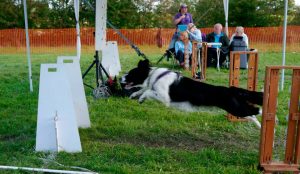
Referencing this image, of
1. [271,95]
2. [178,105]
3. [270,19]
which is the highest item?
[270,19]

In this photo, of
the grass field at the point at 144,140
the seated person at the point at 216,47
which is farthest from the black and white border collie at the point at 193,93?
the seated person at the point at 216,47

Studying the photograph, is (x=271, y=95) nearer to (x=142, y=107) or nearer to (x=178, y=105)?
(x=178, y=105)

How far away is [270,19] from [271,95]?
3100 centimetres

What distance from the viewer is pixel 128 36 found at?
26.8 metres

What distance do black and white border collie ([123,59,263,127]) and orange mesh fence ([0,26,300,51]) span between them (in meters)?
19.8

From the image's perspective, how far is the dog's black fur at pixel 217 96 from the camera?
14.5 ft

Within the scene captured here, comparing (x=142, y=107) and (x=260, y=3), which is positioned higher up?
(x=260, y=3)

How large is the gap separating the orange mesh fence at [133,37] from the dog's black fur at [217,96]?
20142mm

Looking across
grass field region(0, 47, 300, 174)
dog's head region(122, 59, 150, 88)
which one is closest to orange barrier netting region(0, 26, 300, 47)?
grass field region(0, 47, 300, 174)

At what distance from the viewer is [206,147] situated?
4574 millimetres

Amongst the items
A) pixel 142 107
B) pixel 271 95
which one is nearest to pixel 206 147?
pixel 271 95

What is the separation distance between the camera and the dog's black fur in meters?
4.42

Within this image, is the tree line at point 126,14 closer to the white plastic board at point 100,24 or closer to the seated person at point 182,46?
the seated person at point 182,46

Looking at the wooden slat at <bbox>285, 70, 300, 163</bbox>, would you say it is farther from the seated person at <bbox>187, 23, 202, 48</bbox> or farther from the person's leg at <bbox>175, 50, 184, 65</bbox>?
the person's leg at <bbox>175, 50, 184, 65</bbox>
